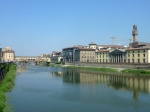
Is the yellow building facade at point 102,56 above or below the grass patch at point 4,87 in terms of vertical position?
above

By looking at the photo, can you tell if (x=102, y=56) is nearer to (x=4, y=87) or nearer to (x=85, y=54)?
(x=85, y=54)

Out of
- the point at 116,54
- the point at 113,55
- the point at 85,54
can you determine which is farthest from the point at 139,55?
the point at 85,54

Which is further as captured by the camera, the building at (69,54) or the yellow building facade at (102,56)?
the building at (69,54)

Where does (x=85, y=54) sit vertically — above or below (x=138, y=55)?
above

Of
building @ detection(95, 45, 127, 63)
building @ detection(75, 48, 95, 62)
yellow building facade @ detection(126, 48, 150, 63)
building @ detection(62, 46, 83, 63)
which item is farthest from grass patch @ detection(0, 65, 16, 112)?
building @ detection(62, 46, 83, 63)

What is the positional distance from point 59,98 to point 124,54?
1977 inches

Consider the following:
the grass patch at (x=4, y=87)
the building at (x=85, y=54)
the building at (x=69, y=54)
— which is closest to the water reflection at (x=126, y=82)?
the grass patch at (x=4, y=87)

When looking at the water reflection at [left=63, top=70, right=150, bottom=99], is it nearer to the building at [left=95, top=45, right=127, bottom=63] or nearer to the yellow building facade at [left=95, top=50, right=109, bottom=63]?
the building at [left=95, top=45, right=127, bottom=63]

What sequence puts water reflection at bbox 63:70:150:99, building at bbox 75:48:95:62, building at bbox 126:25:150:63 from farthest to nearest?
building at bbox 75:48:95:62, building at bbox 126:25:150:63, water reflection at bbox 63:70:150:99

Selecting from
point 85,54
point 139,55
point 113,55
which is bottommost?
point 139,55

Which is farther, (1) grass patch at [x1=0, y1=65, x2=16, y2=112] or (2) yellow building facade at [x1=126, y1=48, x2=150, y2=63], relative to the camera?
(2) yellow building facade at [x1=126, y1=48, x2=150, y2=63]

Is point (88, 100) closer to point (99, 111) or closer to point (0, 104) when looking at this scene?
point (99, 111)

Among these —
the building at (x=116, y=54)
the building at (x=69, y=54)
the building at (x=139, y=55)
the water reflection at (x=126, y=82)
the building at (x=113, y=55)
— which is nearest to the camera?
the water reflection at (x=126, y=82)

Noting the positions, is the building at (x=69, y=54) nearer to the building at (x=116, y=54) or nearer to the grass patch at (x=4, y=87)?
the building at (x=116, y=54)
